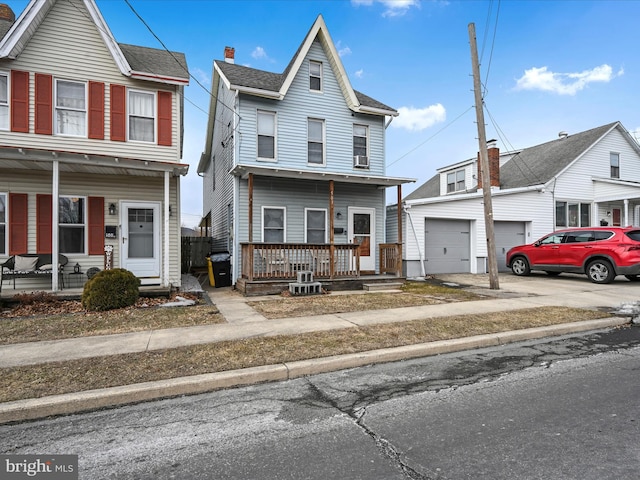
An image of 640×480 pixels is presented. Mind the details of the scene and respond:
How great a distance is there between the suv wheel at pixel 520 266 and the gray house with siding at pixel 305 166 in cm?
586

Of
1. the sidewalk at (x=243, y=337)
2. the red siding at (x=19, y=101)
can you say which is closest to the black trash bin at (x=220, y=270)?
the sidewalk at (x=243, y=337)

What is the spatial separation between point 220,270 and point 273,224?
2.30 metres

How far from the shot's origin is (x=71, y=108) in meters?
9.88

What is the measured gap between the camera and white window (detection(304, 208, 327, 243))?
12.7m

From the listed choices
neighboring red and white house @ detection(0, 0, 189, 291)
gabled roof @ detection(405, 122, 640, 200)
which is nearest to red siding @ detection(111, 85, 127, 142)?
neighboring red and white house @ detection(0, 0, 189, 291)

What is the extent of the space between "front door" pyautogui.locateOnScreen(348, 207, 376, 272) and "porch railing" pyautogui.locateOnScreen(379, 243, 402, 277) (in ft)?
1.51

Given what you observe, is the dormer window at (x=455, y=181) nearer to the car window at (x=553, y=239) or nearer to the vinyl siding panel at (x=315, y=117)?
the car window at (x=553, y=239)

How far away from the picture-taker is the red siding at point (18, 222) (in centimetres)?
Answer: 938

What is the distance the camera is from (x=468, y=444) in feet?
9.21

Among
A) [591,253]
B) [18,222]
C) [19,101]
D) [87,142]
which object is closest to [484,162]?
[591,253]

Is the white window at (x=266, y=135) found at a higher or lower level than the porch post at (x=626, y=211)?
higher

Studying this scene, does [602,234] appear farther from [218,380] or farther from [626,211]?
[218,380]

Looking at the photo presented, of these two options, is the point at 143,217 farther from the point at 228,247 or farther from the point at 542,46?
the point at 542,46

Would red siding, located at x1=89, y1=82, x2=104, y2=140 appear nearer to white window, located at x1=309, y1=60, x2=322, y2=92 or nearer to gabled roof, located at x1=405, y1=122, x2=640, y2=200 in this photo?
white window, located at x1=309, y1=60, x2=322, y2=92
